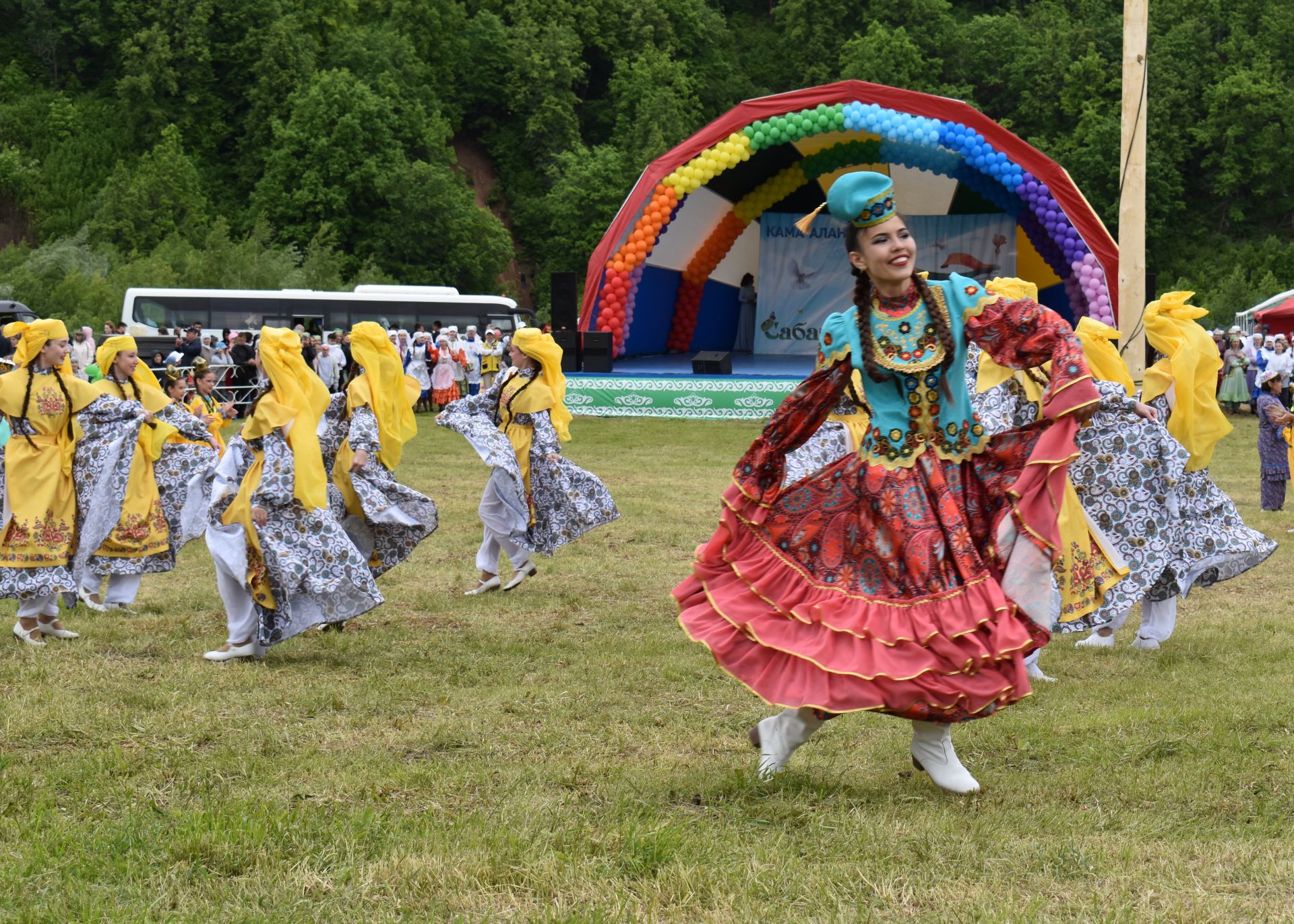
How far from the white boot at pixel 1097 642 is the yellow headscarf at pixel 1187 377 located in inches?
36.8

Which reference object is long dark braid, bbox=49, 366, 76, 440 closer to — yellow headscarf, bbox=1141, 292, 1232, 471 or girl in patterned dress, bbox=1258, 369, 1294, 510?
yellow headscarf, bbox=1141, 292, 1232, 471

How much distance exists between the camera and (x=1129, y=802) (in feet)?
15.2

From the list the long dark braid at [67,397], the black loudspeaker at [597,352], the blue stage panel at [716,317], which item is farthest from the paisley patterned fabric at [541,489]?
the blue stage panel at [716,317]

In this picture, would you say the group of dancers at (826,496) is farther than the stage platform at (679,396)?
No

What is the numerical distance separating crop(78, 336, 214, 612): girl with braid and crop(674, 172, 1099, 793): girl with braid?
5002mm

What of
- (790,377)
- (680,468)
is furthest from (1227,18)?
(680,468)

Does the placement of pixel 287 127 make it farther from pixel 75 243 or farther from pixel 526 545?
pixel 526 545

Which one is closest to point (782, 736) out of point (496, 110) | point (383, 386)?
point (383, 386)

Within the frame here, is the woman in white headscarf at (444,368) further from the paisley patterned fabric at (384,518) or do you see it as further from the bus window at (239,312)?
the paisley patterned fabric at (384,518)

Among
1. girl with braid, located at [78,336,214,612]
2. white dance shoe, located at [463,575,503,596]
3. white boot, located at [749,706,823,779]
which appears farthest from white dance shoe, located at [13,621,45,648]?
white boot, located at [749,706,823,779]

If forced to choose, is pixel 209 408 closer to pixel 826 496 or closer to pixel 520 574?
pixel 520 574

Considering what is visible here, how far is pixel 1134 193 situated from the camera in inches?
488

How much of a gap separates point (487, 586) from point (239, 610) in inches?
93.5

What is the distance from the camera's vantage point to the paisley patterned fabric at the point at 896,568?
438 centimetres
